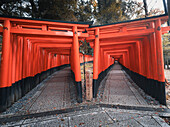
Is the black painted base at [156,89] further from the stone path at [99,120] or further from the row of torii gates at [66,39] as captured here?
the stone path at [99,120]

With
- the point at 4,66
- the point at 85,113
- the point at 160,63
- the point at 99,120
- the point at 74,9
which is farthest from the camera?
the point at 74,9

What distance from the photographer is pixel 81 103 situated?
3973mm


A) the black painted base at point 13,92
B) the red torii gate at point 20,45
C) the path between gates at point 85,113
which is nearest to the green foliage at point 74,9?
the red torii gate at point 20,45

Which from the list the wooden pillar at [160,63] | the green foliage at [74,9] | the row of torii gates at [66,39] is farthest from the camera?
A: the green foliage at [74,9]

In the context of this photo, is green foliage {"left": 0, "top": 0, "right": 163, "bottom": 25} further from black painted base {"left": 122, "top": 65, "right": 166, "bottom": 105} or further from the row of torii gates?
black painted base {"left": 122, "top": 65, "right": 166, "bottom": 105}

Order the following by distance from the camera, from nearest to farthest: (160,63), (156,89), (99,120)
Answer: (99,120)
(160,63)
(156,89)

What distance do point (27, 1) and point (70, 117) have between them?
9631mm

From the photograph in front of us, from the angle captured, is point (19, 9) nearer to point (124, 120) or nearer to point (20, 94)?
point (20, 94)

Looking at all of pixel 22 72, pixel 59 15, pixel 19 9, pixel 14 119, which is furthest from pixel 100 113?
pixel 19 9

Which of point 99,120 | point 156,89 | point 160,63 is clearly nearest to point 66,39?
point 99,120

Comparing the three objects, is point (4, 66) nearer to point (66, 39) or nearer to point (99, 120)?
point (66, 39)

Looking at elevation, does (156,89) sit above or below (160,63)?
below

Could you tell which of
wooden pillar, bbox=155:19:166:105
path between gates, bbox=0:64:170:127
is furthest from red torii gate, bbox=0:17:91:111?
wooden pillar, bbox=155:19:166:105

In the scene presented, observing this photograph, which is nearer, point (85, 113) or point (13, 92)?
point (85, 113)
